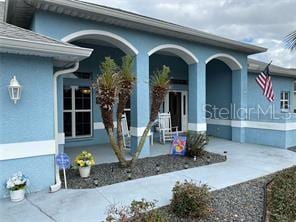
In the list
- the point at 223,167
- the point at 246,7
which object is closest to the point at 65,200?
the point at 223,167

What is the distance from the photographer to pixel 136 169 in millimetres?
6812

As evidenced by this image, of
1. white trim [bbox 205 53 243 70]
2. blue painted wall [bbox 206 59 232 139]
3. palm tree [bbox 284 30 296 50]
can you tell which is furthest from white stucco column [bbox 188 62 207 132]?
palm tree [bbox 284 30 296 50]

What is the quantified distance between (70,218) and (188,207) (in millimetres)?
1971

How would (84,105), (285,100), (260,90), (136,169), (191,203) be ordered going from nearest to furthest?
(191,203), (136,169), (84,105), (260,90), (285,100)

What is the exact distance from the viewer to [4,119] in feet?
16.2

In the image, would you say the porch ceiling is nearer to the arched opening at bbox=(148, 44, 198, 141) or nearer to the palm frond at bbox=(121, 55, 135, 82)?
the palm frond at bbox=(121, 55, 135, 82)

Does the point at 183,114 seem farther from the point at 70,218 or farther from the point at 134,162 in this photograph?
the point at 70,218

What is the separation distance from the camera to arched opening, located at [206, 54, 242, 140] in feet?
40.4

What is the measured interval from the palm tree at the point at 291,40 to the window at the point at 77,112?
757 cm

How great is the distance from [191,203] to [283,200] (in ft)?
6.25

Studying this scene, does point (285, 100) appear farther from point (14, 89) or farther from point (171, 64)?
point (14, 89)

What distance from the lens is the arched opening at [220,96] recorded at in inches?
485

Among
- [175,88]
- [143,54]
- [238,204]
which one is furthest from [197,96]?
[238,204]

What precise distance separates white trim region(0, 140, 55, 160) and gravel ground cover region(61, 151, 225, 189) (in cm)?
101
